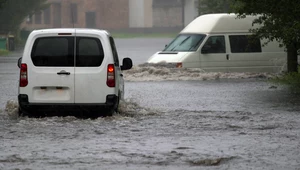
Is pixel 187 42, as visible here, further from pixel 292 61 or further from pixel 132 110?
pixel 132 110

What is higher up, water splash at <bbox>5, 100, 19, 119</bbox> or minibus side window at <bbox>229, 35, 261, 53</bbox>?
minibus side window at <bbox>229, 35, 261, 53</bbox>

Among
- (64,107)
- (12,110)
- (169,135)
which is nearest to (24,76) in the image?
(64,107)

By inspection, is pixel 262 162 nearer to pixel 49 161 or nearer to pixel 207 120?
pixel 49 161

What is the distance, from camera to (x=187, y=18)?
122 m

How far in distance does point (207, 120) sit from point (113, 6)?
107 meters

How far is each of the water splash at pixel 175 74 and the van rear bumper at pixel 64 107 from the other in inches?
489

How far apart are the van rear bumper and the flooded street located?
0.66 ft

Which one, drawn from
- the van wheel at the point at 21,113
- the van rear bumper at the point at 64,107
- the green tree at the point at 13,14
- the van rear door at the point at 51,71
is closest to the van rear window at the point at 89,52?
the van rear door at the point at 51,71

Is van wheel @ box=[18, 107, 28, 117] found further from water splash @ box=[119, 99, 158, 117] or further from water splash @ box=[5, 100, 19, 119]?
water splash @ box=[119, 99, 158, 117]

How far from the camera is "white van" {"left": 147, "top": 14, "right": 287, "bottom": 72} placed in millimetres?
29203

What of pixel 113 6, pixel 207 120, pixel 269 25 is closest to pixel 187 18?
pixel 113 6

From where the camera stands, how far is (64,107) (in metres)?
16.1

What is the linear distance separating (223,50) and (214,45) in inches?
13.5

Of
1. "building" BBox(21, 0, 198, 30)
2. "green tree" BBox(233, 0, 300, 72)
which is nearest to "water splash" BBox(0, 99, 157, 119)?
"green tree" BBox(233, 0, 300, 72)
